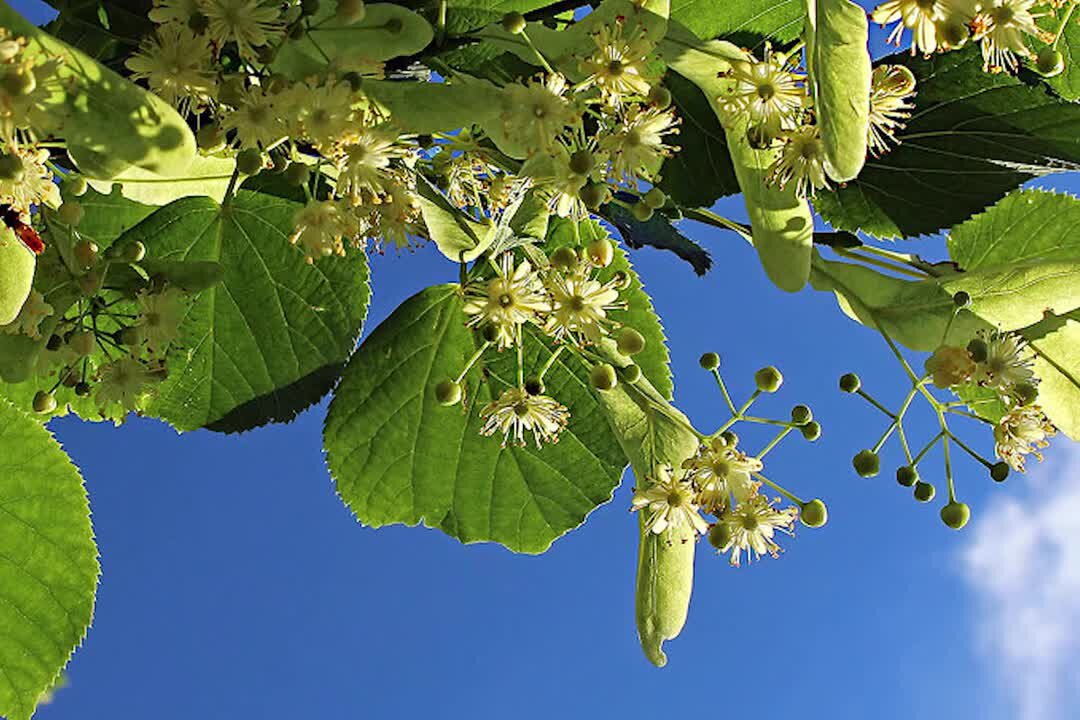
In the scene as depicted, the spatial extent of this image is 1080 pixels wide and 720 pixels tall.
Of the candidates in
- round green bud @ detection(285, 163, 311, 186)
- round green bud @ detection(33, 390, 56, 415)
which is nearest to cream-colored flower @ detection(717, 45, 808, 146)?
round green bud @ detection(285, 163, 311, 186)

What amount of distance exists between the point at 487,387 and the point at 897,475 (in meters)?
0.55

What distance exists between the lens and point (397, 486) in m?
1.52

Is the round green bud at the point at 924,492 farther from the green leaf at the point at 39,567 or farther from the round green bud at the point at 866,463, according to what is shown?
the green leaf at the point at 39,567

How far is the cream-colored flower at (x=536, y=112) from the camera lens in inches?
32.5

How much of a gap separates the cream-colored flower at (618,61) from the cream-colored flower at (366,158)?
0.50ft

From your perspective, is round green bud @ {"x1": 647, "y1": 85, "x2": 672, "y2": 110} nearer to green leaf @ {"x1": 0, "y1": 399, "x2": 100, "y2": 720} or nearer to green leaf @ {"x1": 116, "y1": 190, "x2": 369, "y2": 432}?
green leaf @ {"x1": 116, "y1": 190, "x2": 369, "y2": 432}

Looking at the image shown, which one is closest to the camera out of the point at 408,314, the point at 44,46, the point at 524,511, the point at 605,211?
the point at 44,46

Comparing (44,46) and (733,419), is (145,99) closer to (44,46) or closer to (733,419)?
(44,46)

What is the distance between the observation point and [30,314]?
3.03 feet

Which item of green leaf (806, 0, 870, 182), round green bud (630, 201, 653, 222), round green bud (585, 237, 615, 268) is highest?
green leaf (806, 0, 870, 182)

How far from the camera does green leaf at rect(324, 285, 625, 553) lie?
139 centimetres

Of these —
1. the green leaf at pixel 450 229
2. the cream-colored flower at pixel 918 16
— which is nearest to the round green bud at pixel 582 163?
the green leaf at pixel 450 229

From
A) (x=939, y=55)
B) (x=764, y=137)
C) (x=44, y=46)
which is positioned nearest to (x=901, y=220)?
(x=939, y=55)

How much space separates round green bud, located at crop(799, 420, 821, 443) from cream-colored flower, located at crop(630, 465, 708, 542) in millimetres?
167
